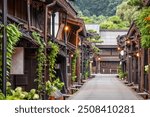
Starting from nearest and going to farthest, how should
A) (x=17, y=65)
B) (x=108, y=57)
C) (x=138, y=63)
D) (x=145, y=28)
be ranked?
(x=17, y=65)
(x=145, y=28)
(x=138, y=63)
(x=108, y=57)

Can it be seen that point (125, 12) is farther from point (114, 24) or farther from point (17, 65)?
point (17, 65)

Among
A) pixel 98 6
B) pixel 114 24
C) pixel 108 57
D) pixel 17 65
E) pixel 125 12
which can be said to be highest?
pixel 98 6

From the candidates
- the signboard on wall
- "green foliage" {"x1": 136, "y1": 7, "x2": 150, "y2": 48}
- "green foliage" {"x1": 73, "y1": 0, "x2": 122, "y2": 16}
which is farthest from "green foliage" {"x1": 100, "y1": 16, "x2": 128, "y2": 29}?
the signboard on wall

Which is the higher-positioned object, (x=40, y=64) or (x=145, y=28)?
(x=145, y=28)

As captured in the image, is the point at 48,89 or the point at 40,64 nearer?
the point at 40,64

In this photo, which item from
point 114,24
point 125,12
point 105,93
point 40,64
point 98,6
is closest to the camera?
point 40,64

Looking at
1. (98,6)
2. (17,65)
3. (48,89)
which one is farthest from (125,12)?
(17,65)

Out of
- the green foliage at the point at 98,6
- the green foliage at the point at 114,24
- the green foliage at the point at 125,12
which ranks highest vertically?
the green foliage at the point at 98,6

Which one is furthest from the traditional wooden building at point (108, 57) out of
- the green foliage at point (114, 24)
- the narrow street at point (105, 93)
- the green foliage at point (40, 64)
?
the green foliage at point (40, 64)

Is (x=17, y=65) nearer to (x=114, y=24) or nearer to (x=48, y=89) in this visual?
(x=48, y=89)

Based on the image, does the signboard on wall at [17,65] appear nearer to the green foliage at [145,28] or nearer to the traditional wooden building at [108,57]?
the green foliage at [145,28]

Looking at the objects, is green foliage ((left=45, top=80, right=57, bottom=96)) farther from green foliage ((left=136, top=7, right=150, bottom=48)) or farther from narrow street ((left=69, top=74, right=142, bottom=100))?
narrow street ((left=69, top=74, right=142, bottom=100))

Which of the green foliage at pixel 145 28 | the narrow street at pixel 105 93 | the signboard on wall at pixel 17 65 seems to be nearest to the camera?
the signboard on wall at pixel 17 65

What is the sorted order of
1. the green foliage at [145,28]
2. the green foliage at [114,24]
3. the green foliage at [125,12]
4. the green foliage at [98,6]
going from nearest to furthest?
the green foliage at [145,28]
the green foliage at [125,12]
the green foliage at [114,24]
the green foliage at [98,6]
